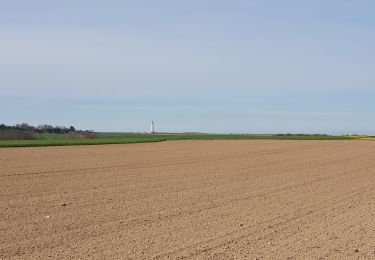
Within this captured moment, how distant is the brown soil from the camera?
32.7 ft

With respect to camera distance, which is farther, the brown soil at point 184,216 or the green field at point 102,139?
the green field at point 102,139

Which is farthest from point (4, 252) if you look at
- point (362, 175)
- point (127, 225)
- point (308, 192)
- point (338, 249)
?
point (362, 175)

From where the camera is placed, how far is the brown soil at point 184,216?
32.7ft

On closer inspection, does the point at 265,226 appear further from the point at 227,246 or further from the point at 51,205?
the point at 51,205

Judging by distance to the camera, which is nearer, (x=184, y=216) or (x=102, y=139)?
(x=184, y=216)

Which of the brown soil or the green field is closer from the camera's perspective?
the brown soil

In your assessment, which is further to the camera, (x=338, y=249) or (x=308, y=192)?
(x=308, y=192)

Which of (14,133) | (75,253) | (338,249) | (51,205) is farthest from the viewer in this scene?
(14,133)

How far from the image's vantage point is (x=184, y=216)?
1338cm

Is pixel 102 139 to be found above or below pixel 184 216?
above

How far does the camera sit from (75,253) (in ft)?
31.4

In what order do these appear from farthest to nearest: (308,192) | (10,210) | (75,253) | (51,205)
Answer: (308,192) → (51,205) → (10,210) → (75,253)

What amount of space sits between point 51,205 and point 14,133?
5946cm

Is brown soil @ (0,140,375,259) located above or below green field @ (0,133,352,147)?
below
